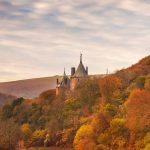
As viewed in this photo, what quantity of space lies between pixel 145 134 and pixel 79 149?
10.8 metres

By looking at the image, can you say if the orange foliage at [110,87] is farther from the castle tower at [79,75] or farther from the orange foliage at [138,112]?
the castle tower at [79,75]

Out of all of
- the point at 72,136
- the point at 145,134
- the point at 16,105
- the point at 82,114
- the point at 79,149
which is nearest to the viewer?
the point at 145,134

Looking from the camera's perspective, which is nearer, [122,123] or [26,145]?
[122,123]

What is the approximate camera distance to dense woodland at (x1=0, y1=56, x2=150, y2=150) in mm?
72500

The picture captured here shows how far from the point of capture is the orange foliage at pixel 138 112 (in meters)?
69.5

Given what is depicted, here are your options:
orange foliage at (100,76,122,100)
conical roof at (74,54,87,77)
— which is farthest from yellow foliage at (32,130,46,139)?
conical roof at (74,54,87,77)

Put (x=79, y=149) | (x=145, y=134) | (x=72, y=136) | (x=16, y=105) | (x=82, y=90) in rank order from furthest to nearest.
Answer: (x=16, y=105) → (x=82, y=90) → (x=72, y=136) → (x=79, y=149) → (x=145, y=134)

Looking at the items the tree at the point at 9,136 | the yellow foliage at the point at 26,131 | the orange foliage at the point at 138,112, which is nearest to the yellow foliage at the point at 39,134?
the yellow foliage at the point at 26,131

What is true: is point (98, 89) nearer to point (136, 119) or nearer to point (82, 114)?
point (82, 114)

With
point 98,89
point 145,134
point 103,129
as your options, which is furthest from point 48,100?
point 145,134

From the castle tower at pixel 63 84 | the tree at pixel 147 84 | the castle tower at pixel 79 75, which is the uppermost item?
the castle tower at pixel 79 75

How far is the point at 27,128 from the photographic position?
10056cm

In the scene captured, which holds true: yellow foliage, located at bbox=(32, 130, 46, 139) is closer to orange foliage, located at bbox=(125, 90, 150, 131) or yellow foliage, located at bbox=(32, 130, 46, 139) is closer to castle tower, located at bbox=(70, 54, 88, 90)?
orange foliage, located at bbox=(125, 90, 150, 131)

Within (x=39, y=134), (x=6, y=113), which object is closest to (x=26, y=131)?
Result: (x=39, y=134)
